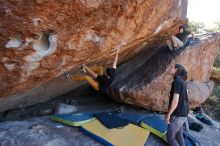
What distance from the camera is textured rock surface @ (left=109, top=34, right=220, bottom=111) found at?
33.1 ft

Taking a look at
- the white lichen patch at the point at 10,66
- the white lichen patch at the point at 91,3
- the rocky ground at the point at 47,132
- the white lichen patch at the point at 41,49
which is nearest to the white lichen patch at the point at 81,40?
the white lichen patch at the point at 41,49

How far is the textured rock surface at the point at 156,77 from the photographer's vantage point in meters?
10.1

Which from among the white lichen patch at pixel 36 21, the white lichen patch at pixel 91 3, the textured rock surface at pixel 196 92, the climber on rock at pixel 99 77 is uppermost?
the white lichen patch at pixel 91 3

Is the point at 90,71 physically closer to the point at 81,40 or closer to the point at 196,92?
the point at 81,40

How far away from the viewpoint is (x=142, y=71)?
10562 mm

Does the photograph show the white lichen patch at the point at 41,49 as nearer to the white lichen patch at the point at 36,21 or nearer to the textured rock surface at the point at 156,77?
the white lichen patch at the point at 36,21

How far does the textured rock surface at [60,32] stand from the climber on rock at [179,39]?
171 cm

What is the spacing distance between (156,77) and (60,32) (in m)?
4.39

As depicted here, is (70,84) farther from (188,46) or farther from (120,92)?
(188,46)

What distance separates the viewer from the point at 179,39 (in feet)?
36.1

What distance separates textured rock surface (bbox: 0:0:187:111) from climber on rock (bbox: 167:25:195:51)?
1709mm

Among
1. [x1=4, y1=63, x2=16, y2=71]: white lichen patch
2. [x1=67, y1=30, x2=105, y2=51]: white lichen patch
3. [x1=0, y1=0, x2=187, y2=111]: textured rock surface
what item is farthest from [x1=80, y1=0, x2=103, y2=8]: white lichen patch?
[x1=4, y1=63, x2=16, y2=71]: white lichen patch

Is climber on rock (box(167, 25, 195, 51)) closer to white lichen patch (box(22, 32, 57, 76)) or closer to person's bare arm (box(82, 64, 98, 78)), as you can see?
person's bare arm (box(82, 64, 98, 78))

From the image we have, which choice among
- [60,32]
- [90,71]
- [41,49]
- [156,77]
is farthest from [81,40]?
[156,77]
